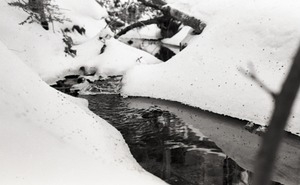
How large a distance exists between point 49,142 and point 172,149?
3417mm

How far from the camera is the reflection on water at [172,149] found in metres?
7.54

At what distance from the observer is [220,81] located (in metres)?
Answer: 12.6

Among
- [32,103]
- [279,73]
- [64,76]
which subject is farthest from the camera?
[64,76]

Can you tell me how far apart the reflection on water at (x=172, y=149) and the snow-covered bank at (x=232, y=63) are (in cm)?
174

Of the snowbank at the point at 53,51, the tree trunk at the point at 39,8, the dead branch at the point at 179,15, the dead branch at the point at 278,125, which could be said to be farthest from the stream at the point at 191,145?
the tree trunk at the point at 39,8

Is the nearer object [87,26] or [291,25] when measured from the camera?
[291,25]

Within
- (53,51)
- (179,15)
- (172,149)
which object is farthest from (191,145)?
(53,51)

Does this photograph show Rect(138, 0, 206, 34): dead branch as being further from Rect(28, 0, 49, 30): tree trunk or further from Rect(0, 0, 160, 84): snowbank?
Rect(28, 0, 49, 30): tree trunk

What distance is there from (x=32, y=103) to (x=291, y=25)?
345 inches

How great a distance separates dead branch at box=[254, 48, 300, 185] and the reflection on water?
253 inches

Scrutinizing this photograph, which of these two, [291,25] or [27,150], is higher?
[291,25]

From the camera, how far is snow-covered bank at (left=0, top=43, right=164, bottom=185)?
19.0 ft

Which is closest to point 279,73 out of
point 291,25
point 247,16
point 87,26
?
point 291,25

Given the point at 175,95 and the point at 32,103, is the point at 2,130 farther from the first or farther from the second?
the point at 175,95
